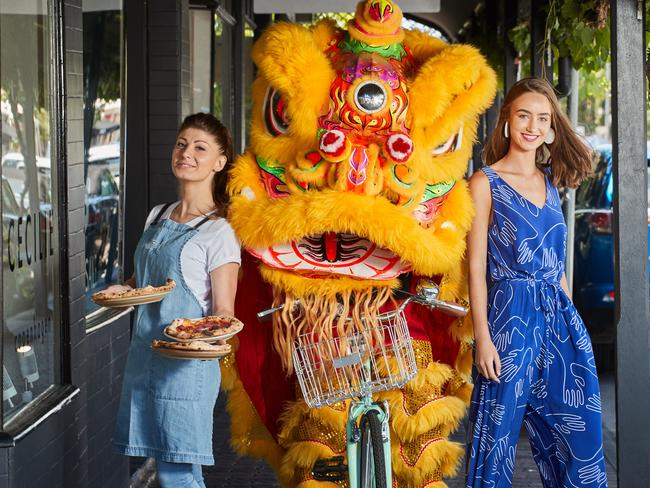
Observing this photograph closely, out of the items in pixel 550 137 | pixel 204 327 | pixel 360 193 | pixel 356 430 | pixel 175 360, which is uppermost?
pixel 550 137

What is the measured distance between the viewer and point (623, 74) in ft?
14.6

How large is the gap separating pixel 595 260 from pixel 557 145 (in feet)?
19.1

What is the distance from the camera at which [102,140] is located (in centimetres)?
581

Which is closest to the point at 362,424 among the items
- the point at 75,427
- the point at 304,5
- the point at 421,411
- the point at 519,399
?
the point at 421,411

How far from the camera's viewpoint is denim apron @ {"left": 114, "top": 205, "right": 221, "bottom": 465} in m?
3.84

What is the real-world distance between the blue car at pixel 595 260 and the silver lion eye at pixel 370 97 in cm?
633

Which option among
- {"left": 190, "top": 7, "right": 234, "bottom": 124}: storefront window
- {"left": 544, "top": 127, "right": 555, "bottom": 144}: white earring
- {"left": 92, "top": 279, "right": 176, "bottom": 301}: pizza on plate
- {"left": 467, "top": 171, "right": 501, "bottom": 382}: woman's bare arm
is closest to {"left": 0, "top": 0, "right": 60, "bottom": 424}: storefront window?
{"left": 92, "top": 279, "right": 176, "bottom": 301}: pizza on plate

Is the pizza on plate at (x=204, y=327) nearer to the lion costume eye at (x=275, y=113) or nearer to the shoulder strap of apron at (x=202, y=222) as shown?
the shoulder strap of apron at (x=202, y=222)

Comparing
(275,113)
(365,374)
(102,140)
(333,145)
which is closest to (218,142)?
(275,113)

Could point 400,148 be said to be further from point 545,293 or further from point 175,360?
point 175,360

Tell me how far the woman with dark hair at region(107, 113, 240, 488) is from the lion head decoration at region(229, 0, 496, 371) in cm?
21

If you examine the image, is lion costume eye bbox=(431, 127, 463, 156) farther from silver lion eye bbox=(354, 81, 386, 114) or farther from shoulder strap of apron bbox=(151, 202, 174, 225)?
shoulder strap of apron bbox=(151, 202, 174, 225)

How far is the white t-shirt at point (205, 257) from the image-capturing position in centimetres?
391

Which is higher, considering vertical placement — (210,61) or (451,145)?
(210,61)
